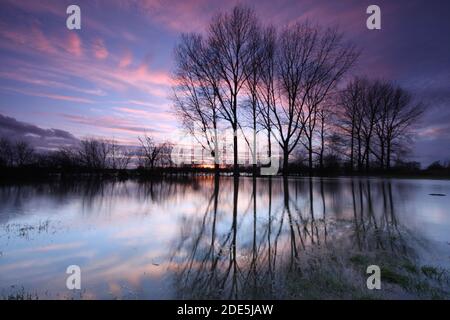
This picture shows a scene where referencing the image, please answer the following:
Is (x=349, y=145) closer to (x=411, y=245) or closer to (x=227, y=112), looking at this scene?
(x=227, y=112)

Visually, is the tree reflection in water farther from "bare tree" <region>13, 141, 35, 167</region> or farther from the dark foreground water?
"bare tree" <region>13, 141, 35, 167</region>

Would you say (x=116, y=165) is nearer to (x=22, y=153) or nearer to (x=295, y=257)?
(x=22, y=153)

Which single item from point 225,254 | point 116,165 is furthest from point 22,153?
point 225,254

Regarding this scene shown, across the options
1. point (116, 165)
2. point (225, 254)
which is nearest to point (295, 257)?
point (225, 254)

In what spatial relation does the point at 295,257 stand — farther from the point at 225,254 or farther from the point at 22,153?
the point at 22,153

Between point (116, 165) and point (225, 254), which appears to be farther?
point (116, 165)

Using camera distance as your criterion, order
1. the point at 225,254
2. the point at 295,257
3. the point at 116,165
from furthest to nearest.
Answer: the point at 116,165, the point at 225,254, the point at 295,257

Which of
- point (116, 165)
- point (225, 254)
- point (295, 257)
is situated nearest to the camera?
point (295, 257)

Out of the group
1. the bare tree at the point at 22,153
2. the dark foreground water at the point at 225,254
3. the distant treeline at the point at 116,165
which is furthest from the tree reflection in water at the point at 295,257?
the bare tree at the point at 22,153

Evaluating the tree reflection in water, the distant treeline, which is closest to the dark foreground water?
the tree reflection in water

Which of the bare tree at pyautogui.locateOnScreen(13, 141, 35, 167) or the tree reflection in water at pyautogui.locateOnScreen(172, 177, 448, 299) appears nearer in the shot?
the tree reflection in water at pyautogui.locateOnScreen(172, 177, 448, 299)

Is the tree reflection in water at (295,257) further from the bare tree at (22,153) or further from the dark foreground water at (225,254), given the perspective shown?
the bare tree at (22,153)

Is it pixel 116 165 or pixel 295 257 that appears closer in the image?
pixel 295 257
